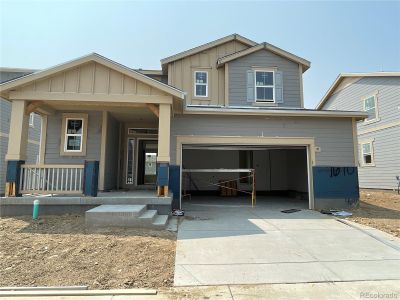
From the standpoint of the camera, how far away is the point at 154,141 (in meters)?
12.5

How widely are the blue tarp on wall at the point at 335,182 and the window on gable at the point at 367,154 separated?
7.50 m

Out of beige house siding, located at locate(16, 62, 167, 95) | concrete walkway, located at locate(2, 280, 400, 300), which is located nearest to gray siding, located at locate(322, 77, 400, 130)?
beige house siding, located at locate(16, 62, 167, 95)

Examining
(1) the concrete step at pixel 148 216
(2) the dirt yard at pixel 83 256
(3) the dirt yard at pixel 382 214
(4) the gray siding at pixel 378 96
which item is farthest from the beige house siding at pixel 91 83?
(4) the gray siding at pixel 378 96

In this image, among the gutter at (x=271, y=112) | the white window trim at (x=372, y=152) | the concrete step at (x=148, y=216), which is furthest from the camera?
the white window trim at (x=372, y=152)

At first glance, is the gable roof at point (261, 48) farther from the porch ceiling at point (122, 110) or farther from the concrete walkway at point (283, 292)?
the concrete walkway at point (283, 292)

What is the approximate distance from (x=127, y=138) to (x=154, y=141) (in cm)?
121

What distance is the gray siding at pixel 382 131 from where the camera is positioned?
14.6 m

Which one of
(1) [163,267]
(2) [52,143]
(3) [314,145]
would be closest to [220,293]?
(1) [163,267]

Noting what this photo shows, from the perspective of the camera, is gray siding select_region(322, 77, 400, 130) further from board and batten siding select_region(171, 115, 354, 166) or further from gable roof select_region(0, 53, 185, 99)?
gable roof select_region(0, 53, 185, 99)

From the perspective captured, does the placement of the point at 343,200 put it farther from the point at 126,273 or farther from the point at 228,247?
the point at 126,273

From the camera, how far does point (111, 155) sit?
10.8 m

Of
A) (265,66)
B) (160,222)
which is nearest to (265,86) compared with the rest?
(265,66)

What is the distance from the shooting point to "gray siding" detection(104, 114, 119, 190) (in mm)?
10320

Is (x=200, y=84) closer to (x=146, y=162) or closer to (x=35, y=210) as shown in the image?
(x=146, y=162)
